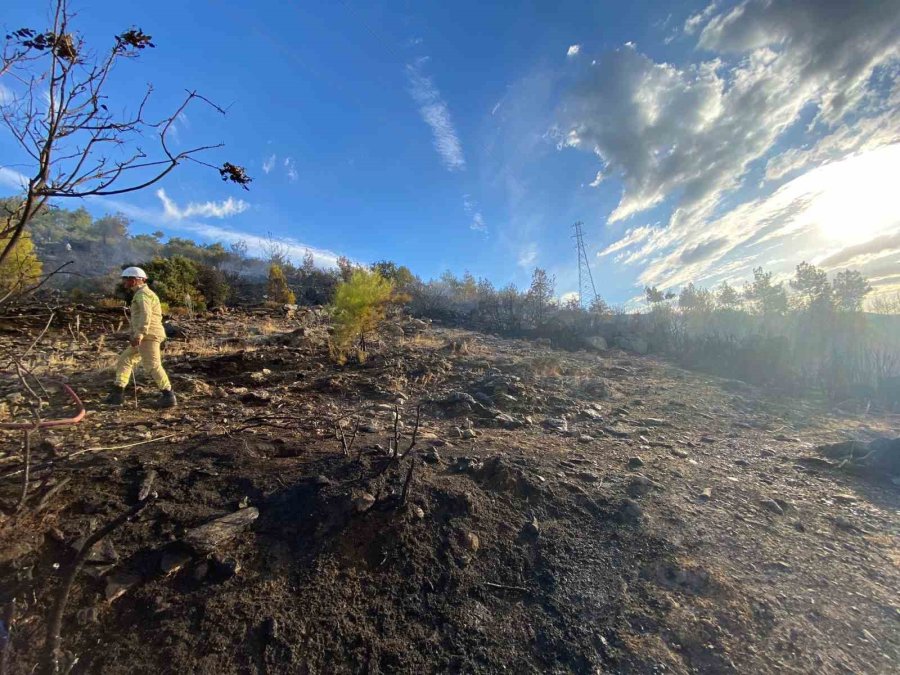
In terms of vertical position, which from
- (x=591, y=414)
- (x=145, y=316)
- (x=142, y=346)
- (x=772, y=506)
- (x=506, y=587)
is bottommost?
Answer: (x=772, y=506)

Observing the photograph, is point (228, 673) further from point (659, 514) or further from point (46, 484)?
point (659, 514)

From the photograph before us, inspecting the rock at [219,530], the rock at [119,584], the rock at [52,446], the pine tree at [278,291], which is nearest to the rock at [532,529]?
the rock at [219,530]

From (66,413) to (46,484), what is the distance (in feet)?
8.25

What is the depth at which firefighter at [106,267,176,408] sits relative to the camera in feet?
13.9

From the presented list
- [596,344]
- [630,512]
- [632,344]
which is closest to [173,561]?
[630,512]

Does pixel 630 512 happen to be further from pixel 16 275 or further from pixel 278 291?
pixel 278 291

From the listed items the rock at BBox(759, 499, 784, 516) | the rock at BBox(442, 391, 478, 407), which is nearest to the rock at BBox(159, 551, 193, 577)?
the rock at BBox(442, 391, 478, 407)

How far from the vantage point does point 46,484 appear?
2080mm

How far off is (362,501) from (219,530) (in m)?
0.78

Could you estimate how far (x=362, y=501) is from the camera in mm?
2332

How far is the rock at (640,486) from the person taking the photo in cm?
310

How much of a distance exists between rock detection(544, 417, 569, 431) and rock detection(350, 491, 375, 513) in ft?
10.8

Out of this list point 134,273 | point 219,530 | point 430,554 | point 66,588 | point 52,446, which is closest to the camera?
point 66,588

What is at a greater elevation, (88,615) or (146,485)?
(146,485)
